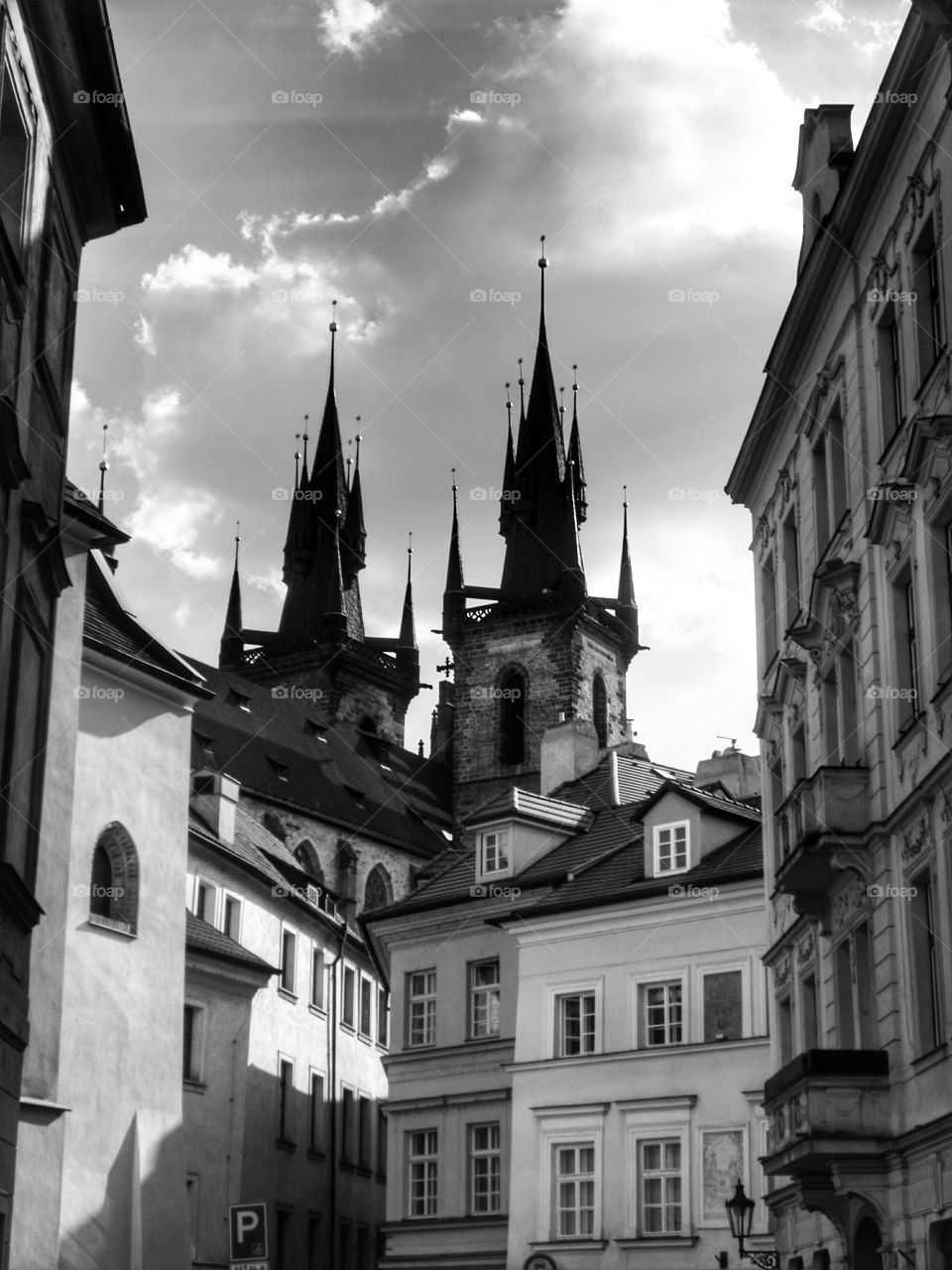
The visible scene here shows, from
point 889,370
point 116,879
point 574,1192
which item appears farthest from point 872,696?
point 574,1192

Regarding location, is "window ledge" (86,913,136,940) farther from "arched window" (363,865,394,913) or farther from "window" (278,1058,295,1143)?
"arched window" (363,865,394,913)

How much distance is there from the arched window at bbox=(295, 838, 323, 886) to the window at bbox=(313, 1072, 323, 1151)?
2924cm

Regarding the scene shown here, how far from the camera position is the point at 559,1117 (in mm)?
30109

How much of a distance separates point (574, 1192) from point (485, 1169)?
2.74 m

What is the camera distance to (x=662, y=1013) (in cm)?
3000

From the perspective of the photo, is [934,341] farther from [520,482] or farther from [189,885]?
[520,482]

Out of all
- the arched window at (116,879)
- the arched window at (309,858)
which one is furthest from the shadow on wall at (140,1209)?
the arched window at (309,858)

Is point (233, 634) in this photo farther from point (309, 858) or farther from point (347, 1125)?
point (347, 1125)

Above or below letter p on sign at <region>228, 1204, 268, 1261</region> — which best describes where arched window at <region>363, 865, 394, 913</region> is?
above

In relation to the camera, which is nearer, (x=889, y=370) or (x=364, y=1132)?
(x=889, y=370)

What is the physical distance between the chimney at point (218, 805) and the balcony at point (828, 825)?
66.2 ft

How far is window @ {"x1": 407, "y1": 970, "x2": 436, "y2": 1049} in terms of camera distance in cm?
3381

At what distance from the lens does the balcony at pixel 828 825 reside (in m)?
17.3

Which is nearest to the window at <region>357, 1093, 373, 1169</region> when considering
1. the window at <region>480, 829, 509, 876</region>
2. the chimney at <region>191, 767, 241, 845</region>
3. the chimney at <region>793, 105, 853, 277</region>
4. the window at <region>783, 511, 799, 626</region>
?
the chimney at <region>191, 767, 241, 845</region>
